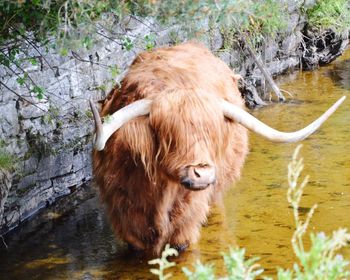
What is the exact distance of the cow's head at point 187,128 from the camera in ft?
15.3

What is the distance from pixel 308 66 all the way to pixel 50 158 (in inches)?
212

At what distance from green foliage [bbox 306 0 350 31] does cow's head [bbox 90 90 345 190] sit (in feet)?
19.5

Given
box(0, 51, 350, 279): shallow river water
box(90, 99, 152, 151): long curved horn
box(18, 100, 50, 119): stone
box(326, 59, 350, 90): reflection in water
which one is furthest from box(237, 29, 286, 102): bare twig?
box(90, 99, 152, 151): long curved horn

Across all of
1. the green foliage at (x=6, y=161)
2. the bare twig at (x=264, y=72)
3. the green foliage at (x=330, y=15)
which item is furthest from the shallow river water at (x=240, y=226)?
the green foliage at (x=330, y=15)

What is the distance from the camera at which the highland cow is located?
4.74 metres

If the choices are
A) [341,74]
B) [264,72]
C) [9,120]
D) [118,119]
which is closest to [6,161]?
[9,120]

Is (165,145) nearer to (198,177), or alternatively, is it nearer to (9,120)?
(198,177)

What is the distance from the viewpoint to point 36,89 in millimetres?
4965

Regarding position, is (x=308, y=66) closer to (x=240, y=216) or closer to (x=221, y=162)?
(x=240, y=216)

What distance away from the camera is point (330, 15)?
422 inches

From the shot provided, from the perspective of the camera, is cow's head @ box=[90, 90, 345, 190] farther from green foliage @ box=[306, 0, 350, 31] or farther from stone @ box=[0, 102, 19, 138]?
green foliage @ box=[306, 0, 350, 31]

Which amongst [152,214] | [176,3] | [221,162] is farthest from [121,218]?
[176,3]

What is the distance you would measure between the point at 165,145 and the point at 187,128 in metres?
0.16

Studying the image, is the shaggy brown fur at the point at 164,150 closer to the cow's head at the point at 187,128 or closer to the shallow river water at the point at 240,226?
the cow's head at the point at 187,128
